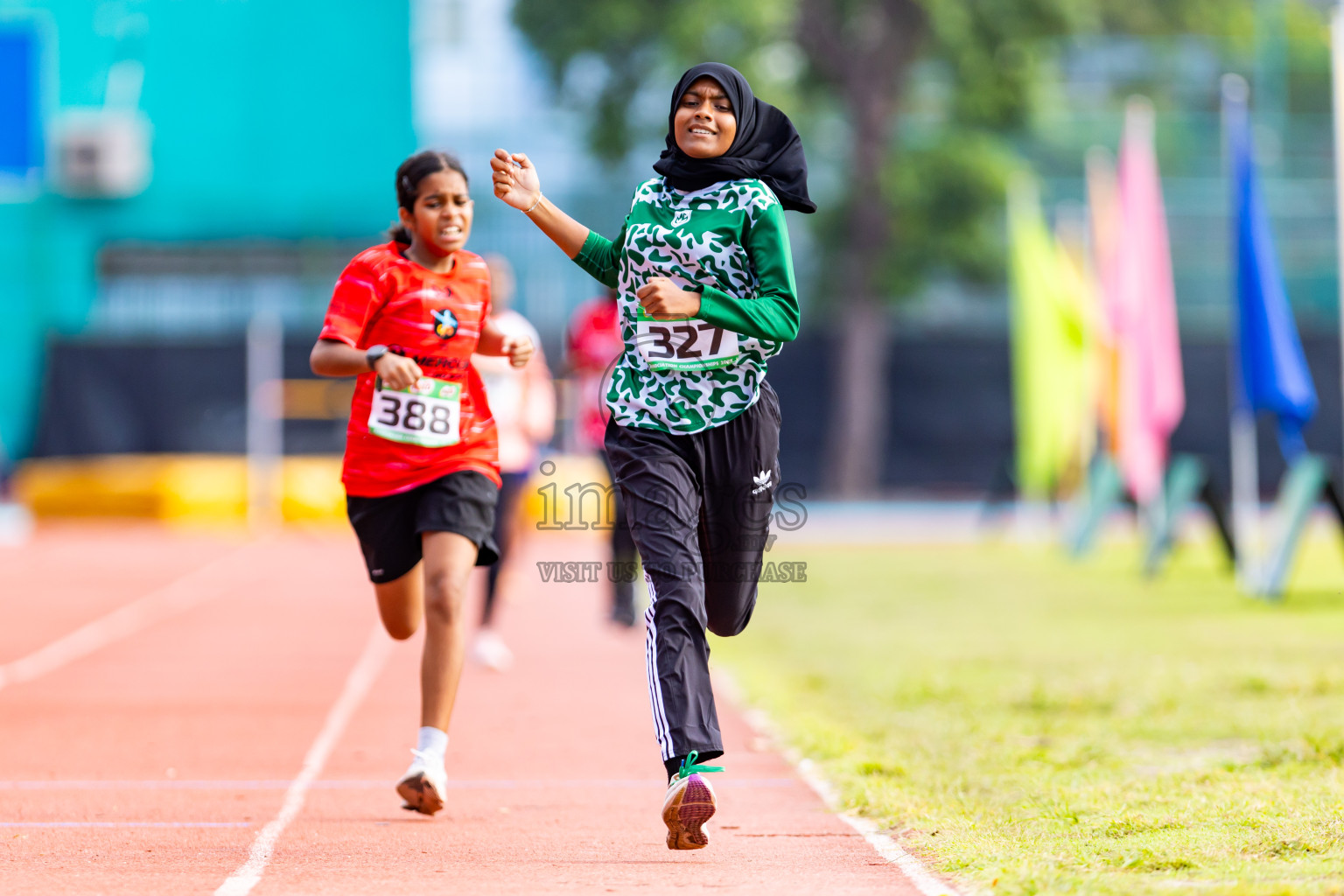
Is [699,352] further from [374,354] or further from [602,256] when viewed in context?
[374,354]

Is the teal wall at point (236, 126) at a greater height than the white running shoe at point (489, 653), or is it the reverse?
the teal wall at point (236, 126)

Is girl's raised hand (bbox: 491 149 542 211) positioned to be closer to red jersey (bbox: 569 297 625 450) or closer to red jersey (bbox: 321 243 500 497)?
red jersey (bbox: 321 243 500 497)

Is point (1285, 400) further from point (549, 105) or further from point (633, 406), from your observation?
point (549, 105)

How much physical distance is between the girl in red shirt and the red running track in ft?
2.06

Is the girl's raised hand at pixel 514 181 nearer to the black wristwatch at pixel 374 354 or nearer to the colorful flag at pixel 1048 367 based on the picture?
the black wristwatch at pixel 374 354

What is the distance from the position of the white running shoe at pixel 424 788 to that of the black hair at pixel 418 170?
1687 millimetres

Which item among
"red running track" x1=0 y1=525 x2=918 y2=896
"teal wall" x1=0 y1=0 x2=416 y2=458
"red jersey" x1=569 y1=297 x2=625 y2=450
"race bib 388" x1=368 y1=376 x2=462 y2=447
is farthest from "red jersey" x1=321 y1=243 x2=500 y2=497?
"teal wall" x1=0 y1=0 x2=416 y2=458

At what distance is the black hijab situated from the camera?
4.96 meters

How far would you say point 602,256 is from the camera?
5.11m

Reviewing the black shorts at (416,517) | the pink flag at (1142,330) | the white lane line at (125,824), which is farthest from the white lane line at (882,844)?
the pink flag at (1142,330)

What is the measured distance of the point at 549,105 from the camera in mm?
32188

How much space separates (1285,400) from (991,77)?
1911 centimetres

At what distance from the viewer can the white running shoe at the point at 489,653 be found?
30.4ft

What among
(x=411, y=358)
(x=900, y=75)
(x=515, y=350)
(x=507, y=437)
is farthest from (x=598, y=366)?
(x=900, y=75)
